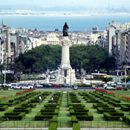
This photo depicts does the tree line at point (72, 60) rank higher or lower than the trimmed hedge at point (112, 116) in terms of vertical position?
higher

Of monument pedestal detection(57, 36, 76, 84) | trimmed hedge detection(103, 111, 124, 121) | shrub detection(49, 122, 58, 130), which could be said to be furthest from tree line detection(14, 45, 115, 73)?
shrub detection(49, 122, 58, 130)

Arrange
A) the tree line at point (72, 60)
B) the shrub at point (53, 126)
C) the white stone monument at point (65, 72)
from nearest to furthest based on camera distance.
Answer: the shrub at point (53, 126), the white stone monument at point (65, 72), the tree line at point (72, 60)

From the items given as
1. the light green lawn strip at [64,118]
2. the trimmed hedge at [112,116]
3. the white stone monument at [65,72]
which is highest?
the white stone monument at [65,72]

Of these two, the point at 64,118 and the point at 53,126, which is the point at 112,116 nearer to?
the point at 64,118

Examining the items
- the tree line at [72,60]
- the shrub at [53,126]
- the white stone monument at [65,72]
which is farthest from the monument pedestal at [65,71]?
the shrub at [53,126]

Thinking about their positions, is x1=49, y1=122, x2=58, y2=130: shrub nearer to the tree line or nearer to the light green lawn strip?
the light green lawn strip

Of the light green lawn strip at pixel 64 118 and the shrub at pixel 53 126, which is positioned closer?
the shrub at pixel 53 126

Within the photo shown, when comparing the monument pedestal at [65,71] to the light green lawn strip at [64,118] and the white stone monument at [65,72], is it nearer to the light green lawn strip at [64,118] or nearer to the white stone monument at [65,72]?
the white stone monument at [65,72]

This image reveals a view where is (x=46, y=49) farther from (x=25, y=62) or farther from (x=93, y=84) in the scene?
(x=93, y=84)
